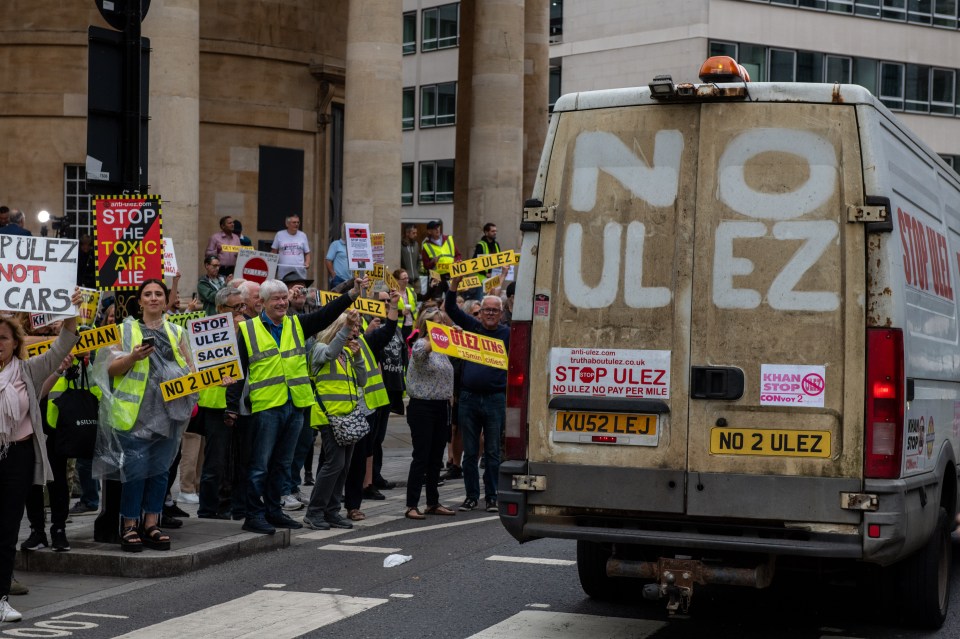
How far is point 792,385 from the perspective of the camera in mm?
7844

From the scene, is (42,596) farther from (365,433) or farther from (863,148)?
(863,148)

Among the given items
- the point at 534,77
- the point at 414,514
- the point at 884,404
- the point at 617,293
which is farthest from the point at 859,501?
the point at 534,77

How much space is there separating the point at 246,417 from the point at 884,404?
6.50 metres

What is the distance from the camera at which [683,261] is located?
26.6ft

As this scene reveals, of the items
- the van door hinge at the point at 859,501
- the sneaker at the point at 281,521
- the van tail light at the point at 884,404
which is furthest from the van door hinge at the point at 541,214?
the sneaker at the point at 281,521

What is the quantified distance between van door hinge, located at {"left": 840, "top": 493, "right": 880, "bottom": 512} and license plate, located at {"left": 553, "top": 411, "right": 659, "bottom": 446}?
1043mm

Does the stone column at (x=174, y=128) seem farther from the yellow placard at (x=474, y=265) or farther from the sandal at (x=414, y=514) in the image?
the sandal at (x=414, y=514)

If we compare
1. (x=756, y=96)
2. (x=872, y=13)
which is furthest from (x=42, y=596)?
(x=872, y=13)

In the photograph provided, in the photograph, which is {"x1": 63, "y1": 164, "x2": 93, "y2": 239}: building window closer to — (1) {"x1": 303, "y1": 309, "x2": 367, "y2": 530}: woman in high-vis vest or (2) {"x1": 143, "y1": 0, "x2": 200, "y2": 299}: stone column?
(2) {"x1": 143, "y1": 0, "x2": 200, "y2": 299}: stone column

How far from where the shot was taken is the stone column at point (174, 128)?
23.7 metres

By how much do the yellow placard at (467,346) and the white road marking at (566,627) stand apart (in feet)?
16.1

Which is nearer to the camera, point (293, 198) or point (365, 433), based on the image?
point (365, 433)

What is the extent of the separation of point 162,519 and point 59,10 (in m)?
18.0

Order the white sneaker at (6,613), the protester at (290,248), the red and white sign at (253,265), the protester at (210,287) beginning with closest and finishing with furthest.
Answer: the white sneaker at (6,613) < the protester at (210,287) < the red and white sign at (253,265) < the protester at (290,248)
